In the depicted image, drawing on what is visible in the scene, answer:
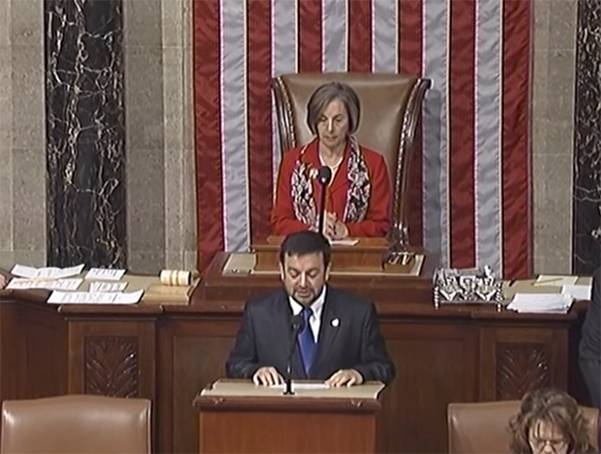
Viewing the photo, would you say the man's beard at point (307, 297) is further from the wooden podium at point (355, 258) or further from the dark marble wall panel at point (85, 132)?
the dark marble wall panel at point (85, 132)

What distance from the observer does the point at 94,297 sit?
8609 mm

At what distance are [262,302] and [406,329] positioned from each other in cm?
110

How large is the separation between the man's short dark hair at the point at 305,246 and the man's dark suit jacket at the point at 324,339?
213mm

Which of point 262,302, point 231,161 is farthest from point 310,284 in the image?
point 231,161

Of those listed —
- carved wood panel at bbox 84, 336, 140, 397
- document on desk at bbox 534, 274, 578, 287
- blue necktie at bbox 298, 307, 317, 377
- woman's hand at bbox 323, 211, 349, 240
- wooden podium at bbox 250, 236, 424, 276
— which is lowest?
carved wood panel at bbox 84, 336, 140, 397

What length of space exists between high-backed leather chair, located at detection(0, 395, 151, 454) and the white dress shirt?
1034 millimetres

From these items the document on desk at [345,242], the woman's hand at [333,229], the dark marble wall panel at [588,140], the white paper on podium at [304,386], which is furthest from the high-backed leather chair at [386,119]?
the white paper on podium at [304,386]

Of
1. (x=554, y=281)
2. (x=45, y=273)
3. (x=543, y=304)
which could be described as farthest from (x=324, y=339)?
(x=45, y=273)

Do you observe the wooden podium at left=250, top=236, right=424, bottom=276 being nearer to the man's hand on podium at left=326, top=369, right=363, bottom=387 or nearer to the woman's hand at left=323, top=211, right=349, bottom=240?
the woman's hand at left=323, top=211, right=349, bottom=240

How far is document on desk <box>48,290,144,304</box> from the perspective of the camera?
28.0 feet

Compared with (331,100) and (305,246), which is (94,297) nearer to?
(305,246)

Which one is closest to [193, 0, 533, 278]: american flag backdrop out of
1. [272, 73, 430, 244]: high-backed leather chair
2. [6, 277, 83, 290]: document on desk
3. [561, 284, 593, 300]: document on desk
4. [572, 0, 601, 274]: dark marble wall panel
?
[572, 0, 601, 274]: dark marble wall panel

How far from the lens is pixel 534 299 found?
27.5 feet

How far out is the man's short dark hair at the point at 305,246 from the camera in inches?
291
